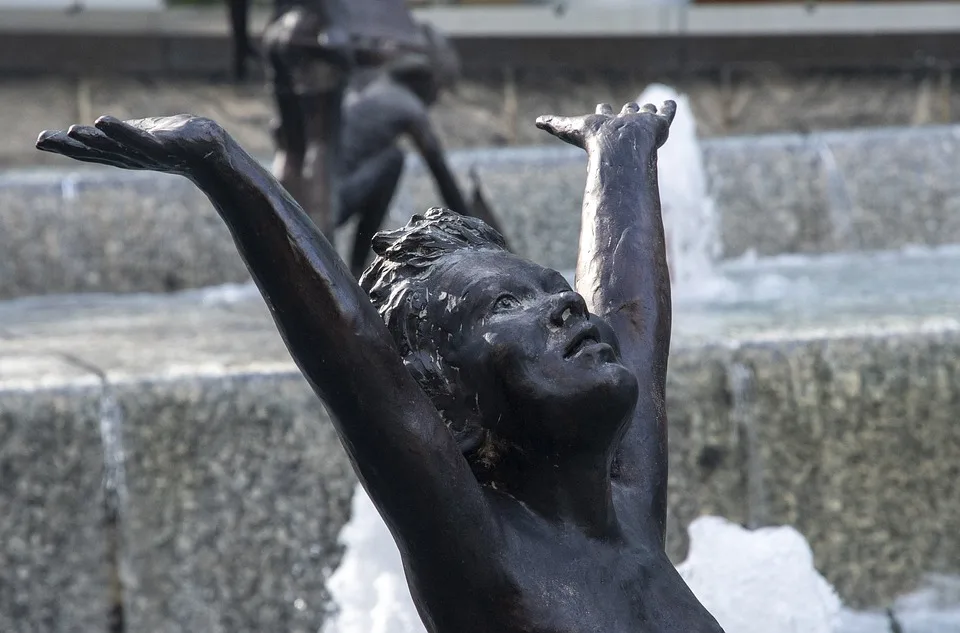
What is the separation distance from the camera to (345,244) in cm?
588

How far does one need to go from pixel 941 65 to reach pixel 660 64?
5.50ft

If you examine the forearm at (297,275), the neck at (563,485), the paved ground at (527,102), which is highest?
the forearm at (297,275)

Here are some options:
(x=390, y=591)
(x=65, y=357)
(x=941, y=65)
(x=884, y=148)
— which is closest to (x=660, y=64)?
(x=941, y=65)

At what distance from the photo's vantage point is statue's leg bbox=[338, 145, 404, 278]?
193 inches

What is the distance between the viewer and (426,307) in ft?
5.67

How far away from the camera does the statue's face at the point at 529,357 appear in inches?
65.4

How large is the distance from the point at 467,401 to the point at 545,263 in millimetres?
4149

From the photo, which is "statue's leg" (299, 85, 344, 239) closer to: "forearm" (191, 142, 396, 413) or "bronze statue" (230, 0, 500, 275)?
"bronze statue" (230, 0, 500, 275)

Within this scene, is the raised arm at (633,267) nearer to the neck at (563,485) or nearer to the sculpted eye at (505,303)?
the neck at (563,485)

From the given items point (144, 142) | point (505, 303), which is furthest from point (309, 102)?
point (144, 142)

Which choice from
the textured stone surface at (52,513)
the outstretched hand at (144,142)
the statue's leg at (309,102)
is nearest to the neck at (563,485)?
the outstretched hand at (144,142)

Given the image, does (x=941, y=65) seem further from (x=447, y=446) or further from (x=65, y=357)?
(x=447, y=446)

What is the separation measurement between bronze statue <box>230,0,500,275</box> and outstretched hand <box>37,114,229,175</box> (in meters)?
2.99

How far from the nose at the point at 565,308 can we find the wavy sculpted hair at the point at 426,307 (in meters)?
0.13
